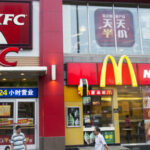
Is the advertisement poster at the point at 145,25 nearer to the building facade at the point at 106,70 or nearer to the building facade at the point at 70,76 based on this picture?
the building facade at the point at 106,70

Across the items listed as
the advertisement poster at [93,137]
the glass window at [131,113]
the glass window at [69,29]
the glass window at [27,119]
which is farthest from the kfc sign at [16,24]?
the glass window at [131,113]

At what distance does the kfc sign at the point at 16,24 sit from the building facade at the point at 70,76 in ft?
0.17

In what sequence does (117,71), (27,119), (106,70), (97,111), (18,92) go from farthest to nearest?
(97,111), (106,70), (18,92), (27,119), (117,71)

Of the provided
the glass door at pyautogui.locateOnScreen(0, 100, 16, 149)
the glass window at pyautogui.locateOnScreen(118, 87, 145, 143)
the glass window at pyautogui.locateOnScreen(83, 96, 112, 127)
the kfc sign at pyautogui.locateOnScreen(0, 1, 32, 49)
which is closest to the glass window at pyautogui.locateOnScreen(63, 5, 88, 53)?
the kfc sign at pyautogui.locateOnScreen(0, 1, 32, 49)

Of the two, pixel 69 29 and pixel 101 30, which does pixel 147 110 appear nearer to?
pixel 101 30

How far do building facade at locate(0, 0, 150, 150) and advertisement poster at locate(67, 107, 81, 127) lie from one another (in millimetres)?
52

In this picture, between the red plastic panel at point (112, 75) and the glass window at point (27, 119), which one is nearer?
the glass window at point (27, 119)

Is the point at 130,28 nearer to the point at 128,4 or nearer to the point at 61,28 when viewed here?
the point at 128,4

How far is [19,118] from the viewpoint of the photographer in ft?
46.8

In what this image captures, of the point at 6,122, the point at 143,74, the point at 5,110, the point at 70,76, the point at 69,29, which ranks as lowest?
the point at 6,122

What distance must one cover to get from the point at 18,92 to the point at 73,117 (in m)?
3.25

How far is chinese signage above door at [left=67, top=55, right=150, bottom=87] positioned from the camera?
1393 centimetres

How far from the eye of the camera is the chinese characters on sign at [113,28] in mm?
15594

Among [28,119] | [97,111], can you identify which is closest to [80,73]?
[97,111]
